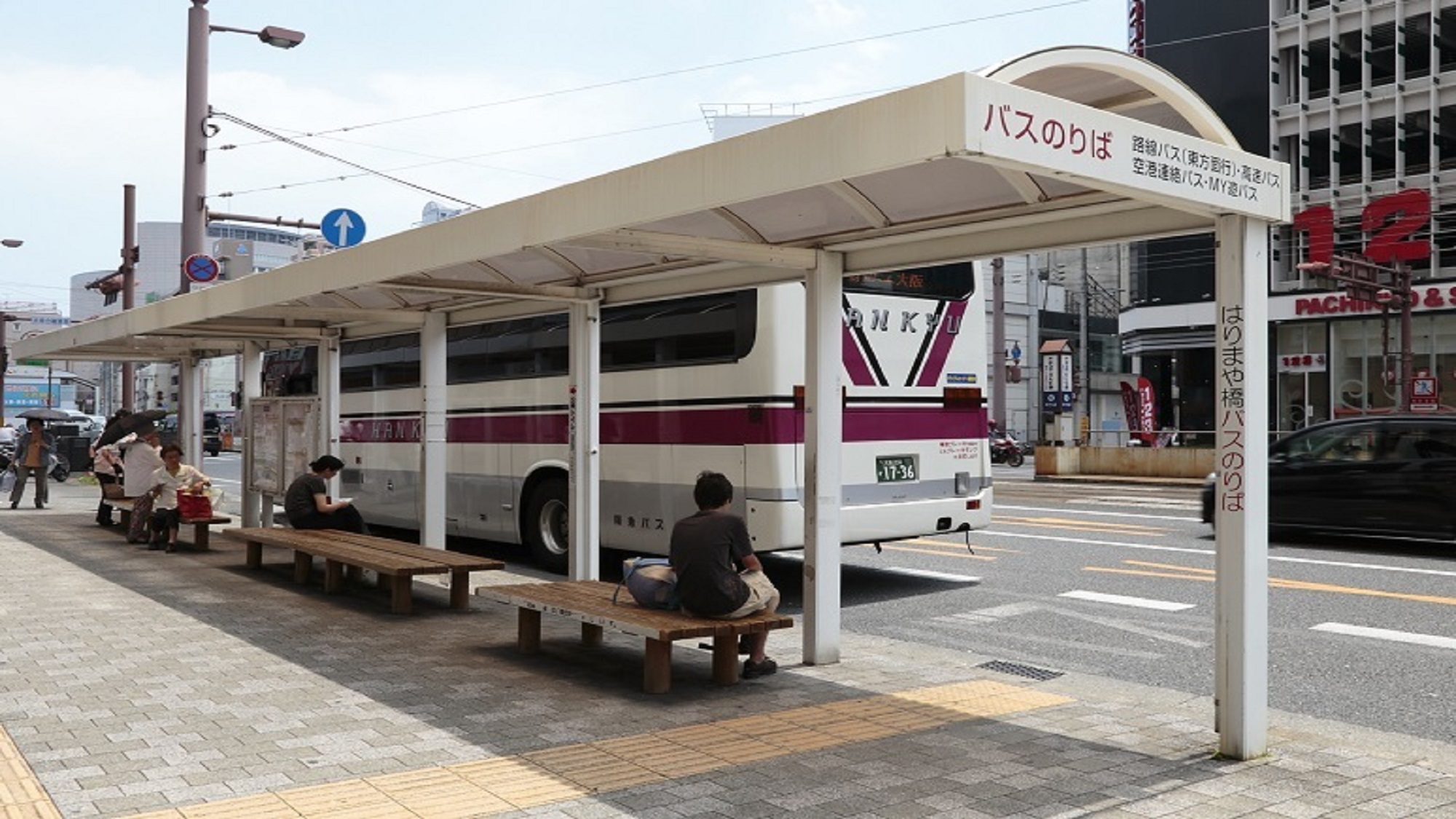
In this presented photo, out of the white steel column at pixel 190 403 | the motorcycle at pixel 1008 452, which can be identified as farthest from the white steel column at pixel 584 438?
the motorcycle at pixel 1008 452

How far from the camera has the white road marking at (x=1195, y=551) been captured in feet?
42.0

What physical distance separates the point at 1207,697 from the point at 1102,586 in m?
4.60

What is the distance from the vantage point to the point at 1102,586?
1187cm

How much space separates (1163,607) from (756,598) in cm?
488

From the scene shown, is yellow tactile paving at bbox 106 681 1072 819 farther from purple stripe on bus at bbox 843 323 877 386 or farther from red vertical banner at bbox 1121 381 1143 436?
red vertical banner at bbox 1121 381 1143 436

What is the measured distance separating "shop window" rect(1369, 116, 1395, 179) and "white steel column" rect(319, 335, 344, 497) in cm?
3374

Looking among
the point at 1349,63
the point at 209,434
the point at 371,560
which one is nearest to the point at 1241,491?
the point at 371,560

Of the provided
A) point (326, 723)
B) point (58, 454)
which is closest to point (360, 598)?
point (326, 723)

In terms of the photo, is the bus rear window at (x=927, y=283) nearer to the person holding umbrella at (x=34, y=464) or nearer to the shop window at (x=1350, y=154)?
the person holding umbrella at (x=34, y=464)

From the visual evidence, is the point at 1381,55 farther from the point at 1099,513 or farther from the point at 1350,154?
the point at 1099,513

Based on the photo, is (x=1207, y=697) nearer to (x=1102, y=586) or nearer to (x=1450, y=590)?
(x=1102, y=586)

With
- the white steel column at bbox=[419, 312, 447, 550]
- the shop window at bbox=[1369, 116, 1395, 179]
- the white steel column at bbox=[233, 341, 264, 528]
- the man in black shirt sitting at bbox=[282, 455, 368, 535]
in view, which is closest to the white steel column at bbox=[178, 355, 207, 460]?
the white steel column at bbox=[233, 341, 264, 528]

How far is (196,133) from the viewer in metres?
18.2

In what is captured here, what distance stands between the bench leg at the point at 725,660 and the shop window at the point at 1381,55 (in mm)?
37339
